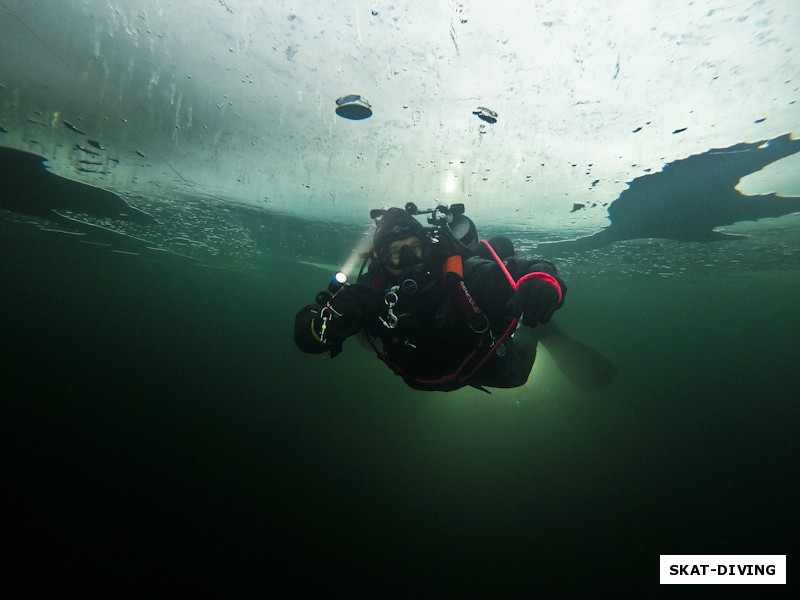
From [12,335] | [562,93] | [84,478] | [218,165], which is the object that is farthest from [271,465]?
[12,335]

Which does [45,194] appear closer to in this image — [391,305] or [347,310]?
[347,310]

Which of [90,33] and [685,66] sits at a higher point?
[90,33]

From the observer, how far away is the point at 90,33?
15.1 ft

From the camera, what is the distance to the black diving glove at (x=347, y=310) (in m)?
2.84

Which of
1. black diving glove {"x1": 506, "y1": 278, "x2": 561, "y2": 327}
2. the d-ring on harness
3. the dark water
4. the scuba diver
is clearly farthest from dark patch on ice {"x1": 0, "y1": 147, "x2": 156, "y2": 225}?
black diving glove {"x1": 506, "y1": 278, "x2": 561, "y2": 327}

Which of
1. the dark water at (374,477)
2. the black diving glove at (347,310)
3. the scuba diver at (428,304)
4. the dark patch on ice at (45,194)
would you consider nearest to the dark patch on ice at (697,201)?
the dark water at (374,477)

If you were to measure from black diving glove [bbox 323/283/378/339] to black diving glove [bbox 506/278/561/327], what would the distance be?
142cm

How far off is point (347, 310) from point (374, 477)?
43.8ft

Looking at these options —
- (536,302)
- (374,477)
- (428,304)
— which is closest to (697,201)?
(428,304)

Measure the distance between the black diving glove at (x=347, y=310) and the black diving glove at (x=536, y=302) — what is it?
142 cm

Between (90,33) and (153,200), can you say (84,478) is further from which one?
(90,33)

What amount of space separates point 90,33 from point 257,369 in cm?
3596

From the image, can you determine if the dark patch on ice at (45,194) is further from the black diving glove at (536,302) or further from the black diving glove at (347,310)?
the black diving glove at (536,302)

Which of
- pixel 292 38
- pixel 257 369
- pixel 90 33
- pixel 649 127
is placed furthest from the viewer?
pixel 257 369
